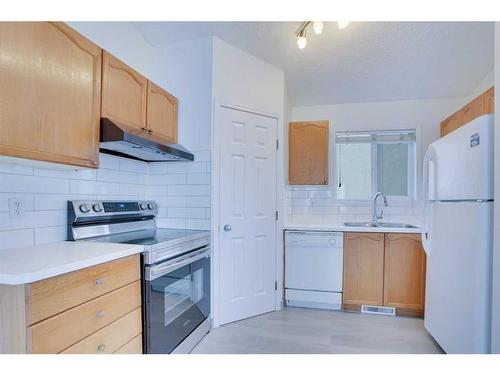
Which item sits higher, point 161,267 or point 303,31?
point 303,31

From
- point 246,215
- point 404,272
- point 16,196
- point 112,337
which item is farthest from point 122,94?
point 404,272

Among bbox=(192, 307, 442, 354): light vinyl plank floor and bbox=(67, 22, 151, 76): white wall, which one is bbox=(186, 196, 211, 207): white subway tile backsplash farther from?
bbox=(67, 22, 151, 76): white wall

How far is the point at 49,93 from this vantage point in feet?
4.52

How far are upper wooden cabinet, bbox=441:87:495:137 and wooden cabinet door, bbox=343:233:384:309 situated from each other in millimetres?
1309

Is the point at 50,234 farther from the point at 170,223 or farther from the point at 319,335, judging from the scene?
the point at 319,335

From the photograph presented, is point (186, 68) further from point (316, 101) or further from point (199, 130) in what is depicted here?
point (316, 101)

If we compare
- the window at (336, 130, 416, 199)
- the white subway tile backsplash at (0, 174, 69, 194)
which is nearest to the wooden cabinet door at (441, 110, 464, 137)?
the window at (336, 130, 416, 199)

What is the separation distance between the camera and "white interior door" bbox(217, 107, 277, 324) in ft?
7.81

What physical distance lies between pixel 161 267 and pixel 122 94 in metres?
1.20
